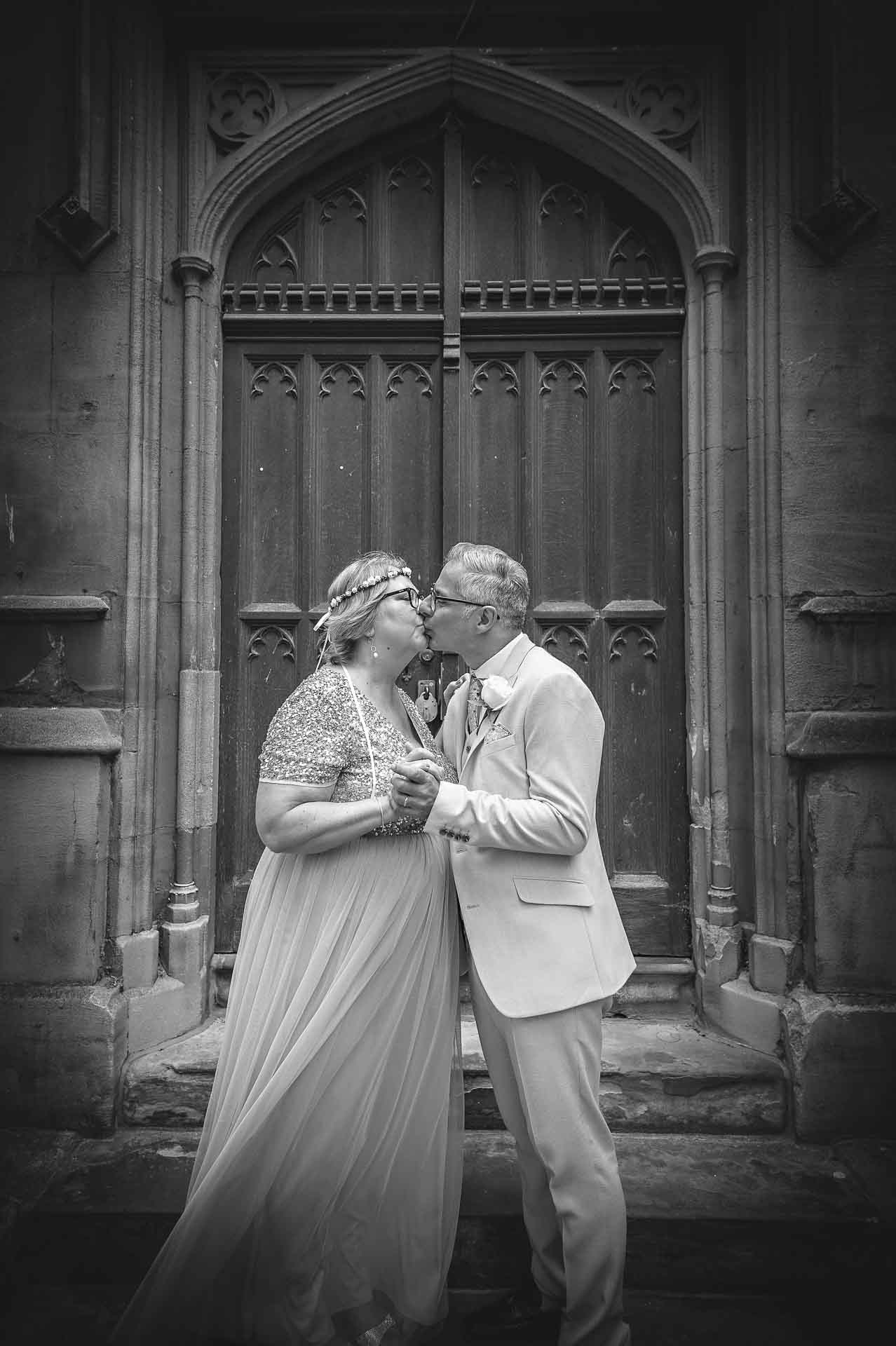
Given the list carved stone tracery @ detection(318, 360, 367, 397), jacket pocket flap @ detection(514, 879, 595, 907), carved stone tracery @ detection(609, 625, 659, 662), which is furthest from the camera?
carved stone tracery @ detection(318, 360, 367, 397)

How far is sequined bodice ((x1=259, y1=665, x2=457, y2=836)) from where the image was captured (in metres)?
2.19

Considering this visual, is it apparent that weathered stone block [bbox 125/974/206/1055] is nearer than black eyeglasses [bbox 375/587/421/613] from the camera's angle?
No

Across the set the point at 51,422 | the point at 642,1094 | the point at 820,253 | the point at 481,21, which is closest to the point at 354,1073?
the point at 642,1094

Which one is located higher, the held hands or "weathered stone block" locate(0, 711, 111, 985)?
the held hands

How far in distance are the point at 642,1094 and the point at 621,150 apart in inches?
162

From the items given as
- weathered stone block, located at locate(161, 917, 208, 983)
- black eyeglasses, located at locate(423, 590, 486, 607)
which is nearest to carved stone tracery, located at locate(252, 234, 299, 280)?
black eyeglasses, located at locate(423, 590, 486, 607)

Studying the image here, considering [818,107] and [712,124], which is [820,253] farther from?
[712,124]

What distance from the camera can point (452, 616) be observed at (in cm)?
232

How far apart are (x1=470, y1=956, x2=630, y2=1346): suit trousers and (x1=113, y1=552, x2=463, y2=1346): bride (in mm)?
265

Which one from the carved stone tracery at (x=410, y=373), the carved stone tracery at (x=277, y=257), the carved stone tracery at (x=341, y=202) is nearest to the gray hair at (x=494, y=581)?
the carved stone tracery at (x=410, y=373)

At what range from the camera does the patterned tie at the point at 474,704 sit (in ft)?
7.60

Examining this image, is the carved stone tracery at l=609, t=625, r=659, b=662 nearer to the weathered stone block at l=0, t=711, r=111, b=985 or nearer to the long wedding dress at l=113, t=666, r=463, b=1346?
the long wedding dress at l=113, t=666, r=463, b=1346

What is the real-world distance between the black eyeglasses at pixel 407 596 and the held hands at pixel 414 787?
498mm

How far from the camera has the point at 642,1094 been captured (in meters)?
3.23
